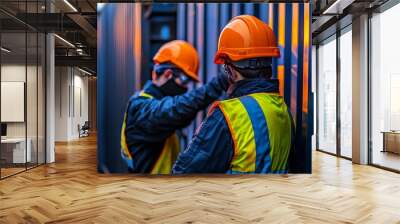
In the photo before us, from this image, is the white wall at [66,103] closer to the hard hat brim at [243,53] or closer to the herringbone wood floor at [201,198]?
the herringbone wood floor at [201,198]

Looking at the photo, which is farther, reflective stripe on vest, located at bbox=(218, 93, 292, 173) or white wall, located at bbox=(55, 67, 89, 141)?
white wall, located at bbox=(55, 67, 89, 141)

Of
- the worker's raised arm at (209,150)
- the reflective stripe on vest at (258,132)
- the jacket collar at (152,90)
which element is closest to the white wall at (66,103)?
the jacket collar at (152,90)

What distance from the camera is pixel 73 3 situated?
7883mm

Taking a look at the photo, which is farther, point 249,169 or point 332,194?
point 249,169

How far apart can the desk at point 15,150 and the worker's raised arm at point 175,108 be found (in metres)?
2.31

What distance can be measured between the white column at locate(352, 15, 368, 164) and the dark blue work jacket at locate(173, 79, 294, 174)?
9.24 feet

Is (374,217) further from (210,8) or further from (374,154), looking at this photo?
(374,154)

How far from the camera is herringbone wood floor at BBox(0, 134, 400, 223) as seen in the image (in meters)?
4.18

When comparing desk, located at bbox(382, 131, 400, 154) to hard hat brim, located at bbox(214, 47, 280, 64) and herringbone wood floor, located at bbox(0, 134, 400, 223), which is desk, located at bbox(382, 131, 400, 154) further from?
hard hat brim, located at bbox(214, 47, 280, 64)

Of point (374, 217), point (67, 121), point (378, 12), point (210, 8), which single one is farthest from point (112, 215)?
point (67, 121)

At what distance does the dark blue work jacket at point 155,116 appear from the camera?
6559 millimetres

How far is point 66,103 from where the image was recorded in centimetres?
1675

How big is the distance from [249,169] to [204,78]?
163 cm

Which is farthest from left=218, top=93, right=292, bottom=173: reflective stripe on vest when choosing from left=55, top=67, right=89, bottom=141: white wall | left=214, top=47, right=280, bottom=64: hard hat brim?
left=55, top=67, right=89, bottom=141: white wall
